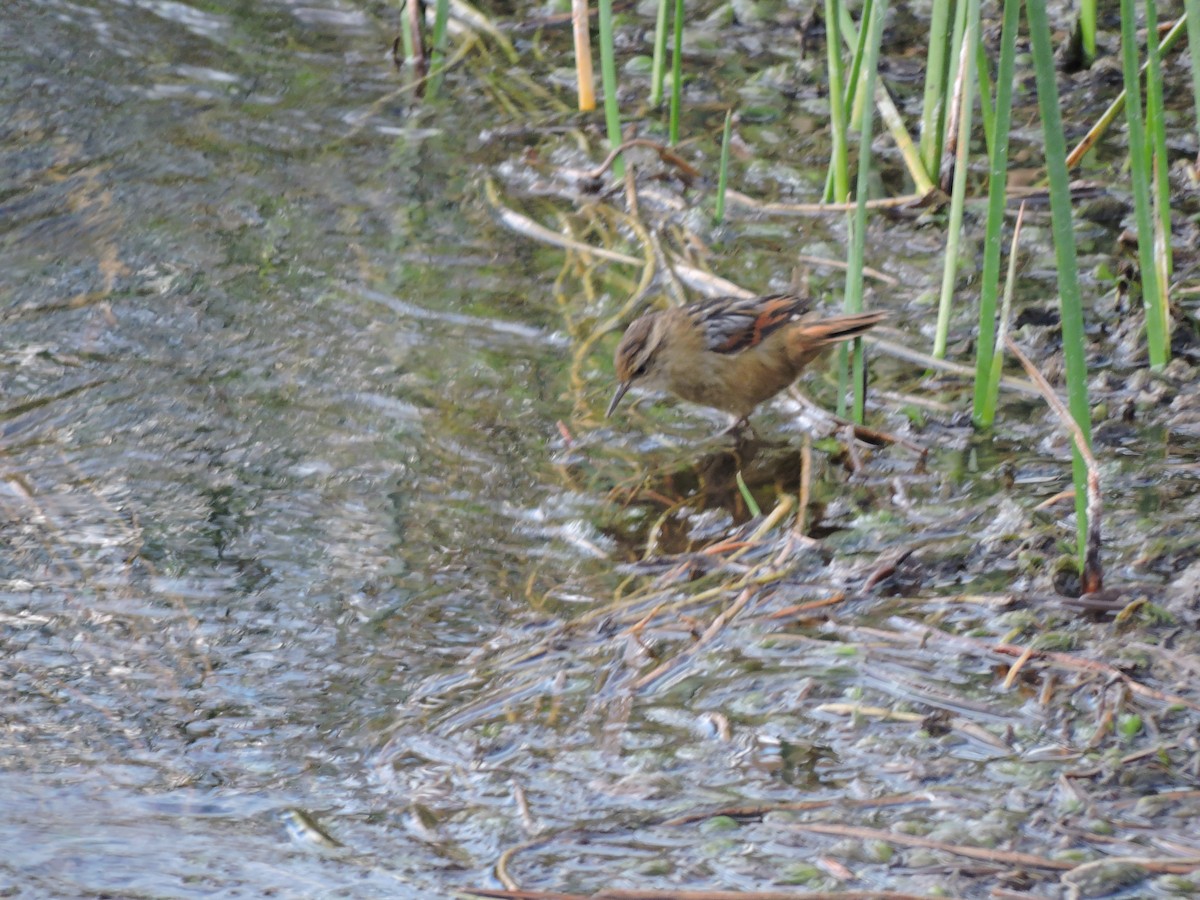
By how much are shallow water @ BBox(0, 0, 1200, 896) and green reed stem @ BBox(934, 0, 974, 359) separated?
380 millimetres

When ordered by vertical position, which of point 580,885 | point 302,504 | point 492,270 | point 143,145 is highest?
point 143,145

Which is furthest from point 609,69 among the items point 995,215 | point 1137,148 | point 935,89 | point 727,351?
point 1137,148

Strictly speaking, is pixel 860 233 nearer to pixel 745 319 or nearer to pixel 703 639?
pixel 745 319

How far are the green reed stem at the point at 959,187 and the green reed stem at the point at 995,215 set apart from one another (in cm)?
21

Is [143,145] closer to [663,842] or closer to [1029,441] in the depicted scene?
[1029,441]

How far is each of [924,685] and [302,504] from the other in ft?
7.37

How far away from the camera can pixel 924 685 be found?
390 centimetres

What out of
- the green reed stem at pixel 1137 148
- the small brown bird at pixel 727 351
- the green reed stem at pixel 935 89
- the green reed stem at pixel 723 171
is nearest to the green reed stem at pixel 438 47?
the green reed stem at pixel 723 171

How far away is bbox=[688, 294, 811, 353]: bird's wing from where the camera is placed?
18.0 ft

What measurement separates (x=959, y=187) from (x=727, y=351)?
0.99 meters

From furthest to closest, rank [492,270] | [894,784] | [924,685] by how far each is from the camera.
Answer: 1. [492,270]
2. [924,685]
3. [894,784]

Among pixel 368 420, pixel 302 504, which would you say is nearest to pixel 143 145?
pixel 368 420

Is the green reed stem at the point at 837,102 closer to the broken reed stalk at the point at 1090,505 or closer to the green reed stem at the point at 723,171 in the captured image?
the green reed stem at the point at 723,171

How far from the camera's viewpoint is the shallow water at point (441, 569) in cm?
354
